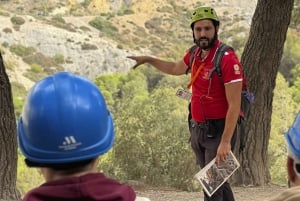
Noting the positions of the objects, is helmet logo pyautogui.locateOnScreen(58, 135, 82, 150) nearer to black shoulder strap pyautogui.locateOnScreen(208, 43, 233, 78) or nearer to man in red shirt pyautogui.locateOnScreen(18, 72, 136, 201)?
man in red shirt pyautogui.locateOnScreen(18, 72, 136, 201)

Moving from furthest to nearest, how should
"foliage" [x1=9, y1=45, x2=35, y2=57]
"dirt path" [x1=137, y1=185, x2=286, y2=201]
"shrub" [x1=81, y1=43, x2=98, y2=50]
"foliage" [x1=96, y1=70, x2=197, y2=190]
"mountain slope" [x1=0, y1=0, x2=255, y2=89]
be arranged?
"shrub" [x1=81, y1=43, x2=98, y2=50] → "mountain slope" [x1=0, y1=0, x2=255, y2=89] → "foliage" [x1=9, y1=45, x2=35, y2=57] → "foliage" [x1=96, y1=70, x2=197, y2=190] → "dirt path" [x1=137, y1=185, x2=286, y2=201]

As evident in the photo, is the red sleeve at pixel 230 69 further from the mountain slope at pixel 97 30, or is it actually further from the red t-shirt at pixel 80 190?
the mountain slope at pixel 97 30

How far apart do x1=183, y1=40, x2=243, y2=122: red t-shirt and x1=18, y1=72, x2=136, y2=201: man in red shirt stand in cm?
255

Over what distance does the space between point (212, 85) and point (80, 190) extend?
2.83m

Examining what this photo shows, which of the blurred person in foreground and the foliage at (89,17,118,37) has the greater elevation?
the blurred person in foreground

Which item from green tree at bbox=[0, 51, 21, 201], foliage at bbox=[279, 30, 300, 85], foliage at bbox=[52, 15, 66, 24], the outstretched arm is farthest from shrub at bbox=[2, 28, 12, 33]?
the outstretched arm

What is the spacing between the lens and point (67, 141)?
1.92 meters

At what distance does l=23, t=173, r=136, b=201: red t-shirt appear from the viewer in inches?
74.2

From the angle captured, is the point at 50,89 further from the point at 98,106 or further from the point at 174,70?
the point at 174,70

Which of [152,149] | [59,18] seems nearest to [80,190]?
[152,149]

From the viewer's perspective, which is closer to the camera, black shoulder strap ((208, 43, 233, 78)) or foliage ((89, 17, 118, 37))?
→ black shoulder strap ((208, 43, 233, 78))

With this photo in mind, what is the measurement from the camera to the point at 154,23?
201 ft

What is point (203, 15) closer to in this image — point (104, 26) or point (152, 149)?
point (152, 149)

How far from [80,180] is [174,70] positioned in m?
3.56
